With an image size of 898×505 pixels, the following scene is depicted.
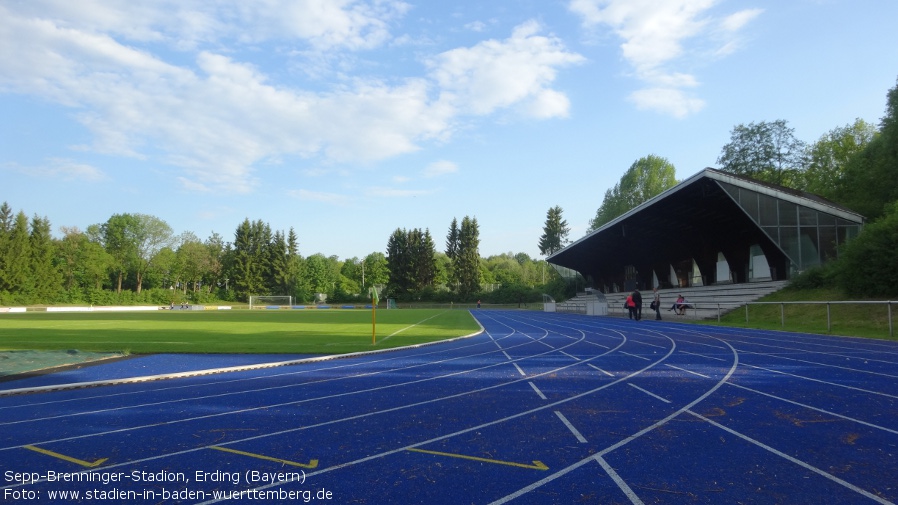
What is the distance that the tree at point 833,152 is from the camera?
47.9m

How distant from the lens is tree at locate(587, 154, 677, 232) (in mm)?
75750

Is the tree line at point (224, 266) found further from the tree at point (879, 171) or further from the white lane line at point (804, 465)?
the white lane line at point (804, 465)

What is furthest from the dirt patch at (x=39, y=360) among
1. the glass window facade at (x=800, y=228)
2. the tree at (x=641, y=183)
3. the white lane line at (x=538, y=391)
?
the tree at (x=641, y=183)

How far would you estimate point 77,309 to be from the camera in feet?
223

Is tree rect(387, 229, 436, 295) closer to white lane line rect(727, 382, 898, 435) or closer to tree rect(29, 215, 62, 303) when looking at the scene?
tree rect(29, 215, 62, 303)

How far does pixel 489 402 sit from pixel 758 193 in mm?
29643

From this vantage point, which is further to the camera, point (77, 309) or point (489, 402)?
point (77, 309)

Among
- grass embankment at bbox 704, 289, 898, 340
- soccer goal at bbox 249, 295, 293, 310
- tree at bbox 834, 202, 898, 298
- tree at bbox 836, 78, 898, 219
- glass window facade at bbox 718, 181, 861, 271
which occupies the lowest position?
soccer goal at bbox 249, 295, 293, 310

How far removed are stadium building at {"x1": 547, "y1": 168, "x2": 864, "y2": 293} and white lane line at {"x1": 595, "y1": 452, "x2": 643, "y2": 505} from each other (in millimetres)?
28866

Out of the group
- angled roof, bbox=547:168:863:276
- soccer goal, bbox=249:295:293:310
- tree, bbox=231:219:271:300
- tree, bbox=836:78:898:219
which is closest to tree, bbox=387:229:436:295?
soccer goal, bbox=249:295:293:310

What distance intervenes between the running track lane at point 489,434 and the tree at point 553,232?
93425 millimetres

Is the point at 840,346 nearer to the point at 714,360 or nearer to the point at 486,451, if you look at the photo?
the point at 714,360

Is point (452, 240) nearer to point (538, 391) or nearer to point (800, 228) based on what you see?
point (800, 228)

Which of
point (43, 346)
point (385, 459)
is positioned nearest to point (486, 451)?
point (385, 459)
